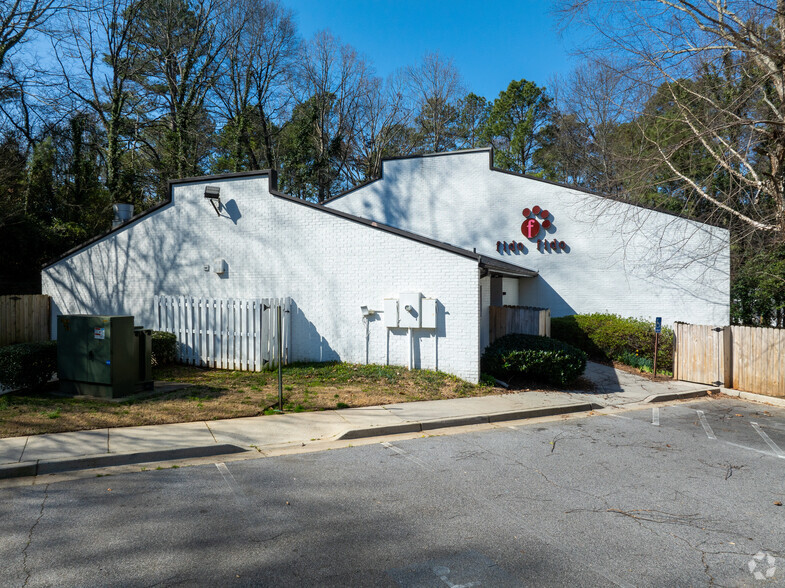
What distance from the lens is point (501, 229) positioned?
18234mm

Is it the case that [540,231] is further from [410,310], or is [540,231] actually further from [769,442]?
[769,442]

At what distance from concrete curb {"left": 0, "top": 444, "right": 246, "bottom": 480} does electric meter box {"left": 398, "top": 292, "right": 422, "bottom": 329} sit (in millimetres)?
5408

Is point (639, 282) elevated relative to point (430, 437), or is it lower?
elevated

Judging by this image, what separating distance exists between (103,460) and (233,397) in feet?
10.3

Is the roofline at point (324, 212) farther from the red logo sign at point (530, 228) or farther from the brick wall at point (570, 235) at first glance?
the brick wall at point (570, 235)

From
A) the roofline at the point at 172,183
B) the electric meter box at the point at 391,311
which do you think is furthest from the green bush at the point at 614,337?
the roofline at the point at 172,183

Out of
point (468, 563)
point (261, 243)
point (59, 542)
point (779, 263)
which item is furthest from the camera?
point (779, 263)

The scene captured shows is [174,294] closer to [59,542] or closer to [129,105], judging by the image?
[59,542]

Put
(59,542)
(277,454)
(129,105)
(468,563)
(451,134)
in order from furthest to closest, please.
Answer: (451,134) < (129,105) < (277,454) < (59,542) < (468,563)

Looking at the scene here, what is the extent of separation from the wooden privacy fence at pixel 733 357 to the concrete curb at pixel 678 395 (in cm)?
60

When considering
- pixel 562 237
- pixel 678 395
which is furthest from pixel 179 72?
pixel 678 395

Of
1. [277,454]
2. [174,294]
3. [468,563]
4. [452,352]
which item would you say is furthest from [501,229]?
[468,563]

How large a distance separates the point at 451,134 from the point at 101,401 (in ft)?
98.1

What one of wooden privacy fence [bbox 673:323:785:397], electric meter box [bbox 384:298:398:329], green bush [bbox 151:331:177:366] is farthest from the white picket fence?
wooden privacy fence [bbox 673:323:785:397]
